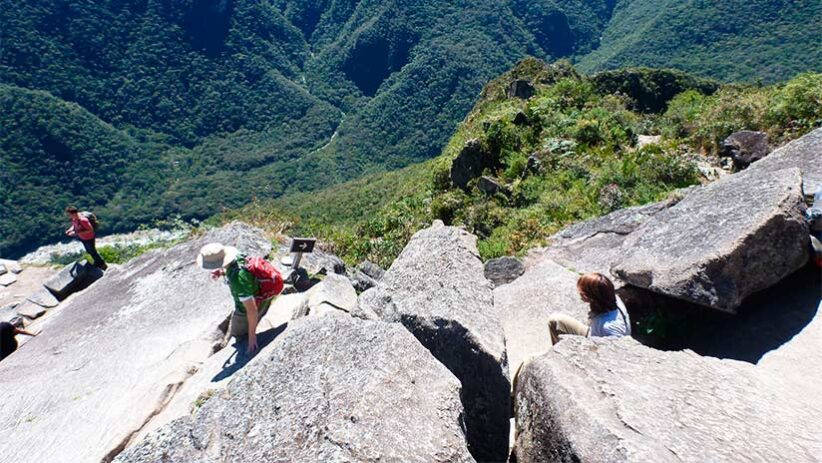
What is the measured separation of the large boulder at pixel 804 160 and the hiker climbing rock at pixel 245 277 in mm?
6575

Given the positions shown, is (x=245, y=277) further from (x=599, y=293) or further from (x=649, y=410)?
(x=649, y=410)

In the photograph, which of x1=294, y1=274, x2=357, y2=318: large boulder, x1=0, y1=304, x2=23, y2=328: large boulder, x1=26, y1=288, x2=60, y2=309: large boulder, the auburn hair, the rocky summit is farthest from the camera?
x1=26, y1=288, x2=60, y2=309: large boulder

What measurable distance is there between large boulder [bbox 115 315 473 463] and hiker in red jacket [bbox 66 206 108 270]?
30.0 feet

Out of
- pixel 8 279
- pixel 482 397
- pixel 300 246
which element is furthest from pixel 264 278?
pixel 8 279

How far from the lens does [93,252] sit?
10.9m

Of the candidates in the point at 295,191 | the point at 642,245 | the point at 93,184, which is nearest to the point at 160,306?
the point at 642,245

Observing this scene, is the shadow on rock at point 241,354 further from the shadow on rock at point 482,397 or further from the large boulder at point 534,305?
the large boulder at point 534,305

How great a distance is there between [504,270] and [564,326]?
3019 millimetres

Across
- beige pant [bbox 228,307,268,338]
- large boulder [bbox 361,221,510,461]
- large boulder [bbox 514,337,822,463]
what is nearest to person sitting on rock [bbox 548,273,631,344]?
large boulder [bbox 514,337,822,463]

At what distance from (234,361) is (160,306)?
121 inches

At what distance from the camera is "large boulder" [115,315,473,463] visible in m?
2.99

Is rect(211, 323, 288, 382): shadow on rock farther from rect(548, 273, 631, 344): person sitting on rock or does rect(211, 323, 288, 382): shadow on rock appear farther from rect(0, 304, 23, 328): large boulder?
rect(0, 304, 23, 328): large boulder

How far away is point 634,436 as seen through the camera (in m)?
2.97

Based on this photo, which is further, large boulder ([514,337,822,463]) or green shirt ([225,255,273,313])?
green shirt ([225,255,273,313])
